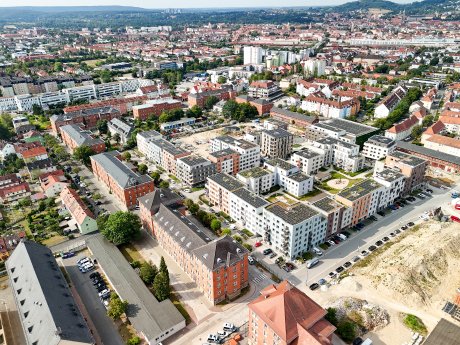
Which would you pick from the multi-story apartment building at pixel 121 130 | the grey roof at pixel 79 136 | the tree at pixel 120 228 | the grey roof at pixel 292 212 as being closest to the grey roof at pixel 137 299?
the tree at pixel 120 228

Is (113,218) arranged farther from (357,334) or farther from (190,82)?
(190,82)

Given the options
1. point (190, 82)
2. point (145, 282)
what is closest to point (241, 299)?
point (145, 282)

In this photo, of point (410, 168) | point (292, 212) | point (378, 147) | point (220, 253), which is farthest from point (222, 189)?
point (378, 147)

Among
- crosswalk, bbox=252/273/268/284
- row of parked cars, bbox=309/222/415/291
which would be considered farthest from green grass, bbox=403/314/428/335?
crosswalk, bbox=252/273/268/284

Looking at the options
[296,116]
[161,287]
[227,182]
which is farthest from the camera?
[296,116]

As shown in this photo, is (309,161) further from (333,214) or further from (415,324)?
(415,324)

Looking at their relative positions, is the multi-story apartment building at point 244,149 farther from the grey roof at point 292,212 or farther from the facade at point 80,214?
the facade at point 80,214
